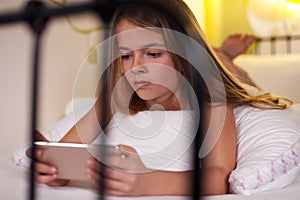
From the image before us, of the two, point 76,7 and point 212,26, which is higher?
point 76,7

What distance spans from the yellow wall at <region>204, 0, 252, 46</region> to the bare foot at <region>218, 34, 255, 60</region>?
4.5 inches

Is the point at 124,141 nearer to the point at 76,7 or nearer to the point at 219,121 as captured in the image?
the point at 219,121

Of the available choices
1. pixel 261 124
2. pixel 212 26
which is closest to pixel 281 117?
pixel 261 124

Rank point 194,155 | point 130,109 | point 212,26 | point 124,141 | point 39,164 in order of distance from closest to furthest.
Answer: point 194,155 → point 39,164 → point 124,141 → point 130,109 → point 212,26

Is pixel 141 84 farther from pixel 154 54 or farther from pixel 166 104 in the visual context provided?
pixel 166 104

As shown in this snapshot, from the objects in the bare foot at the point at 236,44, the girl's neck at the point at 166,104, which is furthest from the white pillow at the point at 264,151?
the bare foot at the point at 236,44

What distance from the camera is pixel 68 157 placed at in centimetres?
85

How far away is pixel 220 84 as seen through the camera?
1109 millimetres

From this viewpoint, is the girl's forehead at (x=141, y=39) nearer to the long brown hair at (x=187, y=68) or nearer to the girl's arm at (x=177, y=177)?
the long brown hair at (x=187, y=68)

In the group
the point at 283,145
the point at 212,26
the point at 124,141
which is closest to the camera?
the point at 283,145

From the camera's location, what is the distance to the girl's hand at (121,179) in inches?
27.3

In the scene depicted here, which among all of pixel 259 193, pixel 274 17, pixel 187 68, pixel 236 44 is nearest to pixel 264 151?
pixel 259 193

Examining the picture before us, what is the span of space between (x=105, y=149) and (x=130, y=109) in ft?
2.26

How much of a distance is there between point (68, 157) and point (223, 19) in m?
1.76
